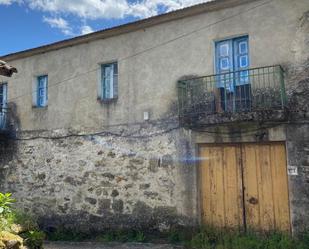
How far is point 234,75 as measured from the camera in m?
8.39

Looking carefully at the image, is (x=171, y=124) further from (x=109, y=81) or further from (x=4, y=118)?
(x=4, y=118)

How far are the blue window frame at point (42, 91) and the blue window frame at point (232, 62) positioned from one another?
537 cm

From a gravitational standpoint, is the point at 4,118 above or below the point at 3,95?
below

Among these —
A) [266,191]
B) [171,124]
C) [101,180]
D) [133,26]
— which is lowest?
[266,191]

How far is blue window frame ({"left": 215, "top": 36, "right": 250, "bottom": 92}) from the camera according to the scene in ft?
27.4

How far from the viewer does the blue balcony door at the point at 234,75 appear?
8.26 meters

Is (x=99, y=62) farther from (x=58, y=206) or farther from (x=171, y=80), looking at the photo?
(x=58, y=206)

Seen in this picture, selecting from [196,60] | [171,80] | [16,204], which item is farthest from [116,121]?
[16,204]

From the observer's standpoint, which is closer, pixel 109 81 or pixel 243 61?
pixel 243 61

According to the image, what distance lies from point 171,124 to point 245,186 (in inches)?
86.0

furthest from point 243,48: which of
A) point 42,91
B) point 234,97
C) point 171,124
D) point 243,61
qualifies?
point 42,91

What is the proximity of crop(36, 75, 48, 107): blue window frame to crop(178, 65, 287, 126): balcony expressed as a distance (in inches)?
177

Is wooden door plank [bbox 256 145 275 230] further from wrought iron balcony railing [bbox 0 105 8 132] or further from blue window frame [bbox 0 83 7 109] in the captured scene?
blue window frame [bbox 0 83 7 109]

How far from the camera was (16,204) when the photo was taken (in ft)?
37.3
